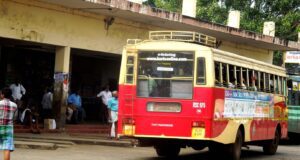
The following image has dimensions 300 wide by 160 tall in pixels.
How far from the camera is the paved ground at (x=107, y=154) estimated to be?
531 inches

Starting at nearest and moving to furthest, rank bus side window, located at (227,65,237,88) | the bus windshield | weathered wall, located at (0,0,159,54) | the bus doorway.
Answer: the bus windshield → bus side window, located at (227,65,237,88) → weathered wall, located at (0,0,159,54) → the bus doorway

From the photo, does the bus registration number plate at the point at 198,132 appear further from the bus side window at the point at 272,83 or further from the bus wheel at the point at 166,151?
the bus side window at the point at 272,83

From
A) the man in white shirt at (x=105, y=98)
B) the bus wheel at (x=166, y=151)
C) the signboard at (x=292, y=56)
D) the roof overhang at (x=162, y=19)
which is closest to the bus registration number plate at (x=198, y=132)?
the bus wheel at (x=166, y=151)

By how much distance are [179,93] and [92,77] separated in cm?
1383

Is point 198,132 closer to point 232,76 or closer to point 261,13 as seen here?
point 232,76

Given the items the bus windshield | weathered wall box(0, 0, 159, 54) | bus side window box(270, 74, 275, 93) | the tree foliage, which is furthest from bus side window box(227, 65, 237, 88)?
the tree foliage

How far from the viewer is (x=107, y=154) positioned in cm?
1481

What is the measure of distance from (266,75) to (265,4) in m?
21.8

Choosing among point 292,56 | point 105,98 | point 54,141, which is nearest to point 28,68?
point 105,98

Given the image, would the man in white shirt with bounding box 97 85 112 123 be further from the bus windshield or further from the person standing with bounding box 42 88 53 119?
the bus windshield

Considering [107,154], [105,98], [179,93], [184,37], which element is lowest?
[107,154]

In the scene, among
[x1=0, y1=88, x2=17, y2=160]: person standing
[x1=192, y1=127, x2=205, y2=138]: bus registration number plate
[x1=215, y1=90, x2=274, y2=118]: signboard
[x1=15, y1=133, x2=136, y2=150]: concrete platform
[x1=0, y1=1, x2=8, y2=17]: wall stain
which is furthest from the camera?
[x1=0, y1=1, x2=8, y2=17]: wall stain

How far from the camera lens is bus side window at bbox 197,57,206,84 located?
12805mm

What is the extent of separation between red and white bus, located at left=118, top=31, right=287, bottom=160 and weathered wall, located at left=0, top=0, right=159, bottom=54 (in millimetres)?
5072
